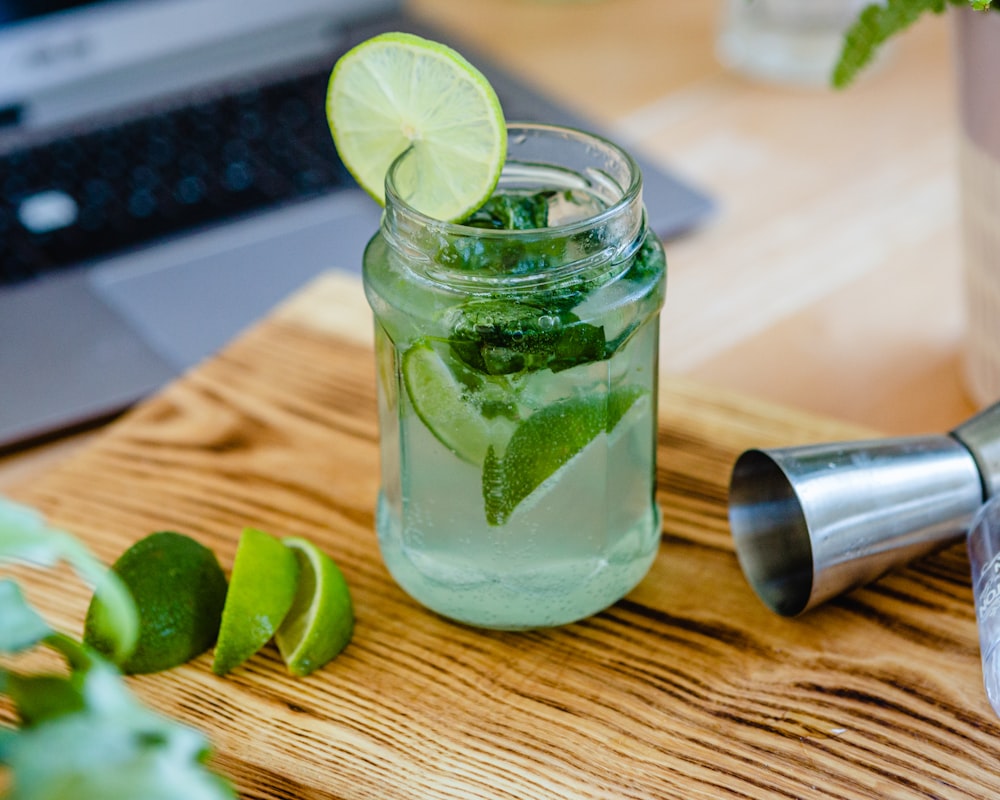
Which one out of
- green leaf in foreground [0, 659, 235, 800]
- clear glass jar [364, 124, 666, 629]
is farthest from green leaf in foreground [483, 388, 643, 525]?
green leaf in foreground [0, 659, 235, 800]

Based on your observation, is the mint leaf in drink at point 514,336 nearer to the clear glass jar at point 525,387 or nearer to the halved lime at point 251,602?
the clear glass jar at point 525,387

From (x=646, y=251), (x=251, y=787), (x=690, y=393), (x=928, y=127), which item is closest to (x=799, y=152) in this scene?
(x=928, y=127)

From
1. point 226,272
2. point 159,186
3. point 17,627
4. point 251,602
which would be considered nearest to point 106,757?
point 17,627

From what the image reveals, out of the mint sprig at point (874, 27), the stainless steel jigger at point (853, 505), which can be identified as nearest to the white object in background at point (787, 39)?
the mint sprig at point (874, 27)

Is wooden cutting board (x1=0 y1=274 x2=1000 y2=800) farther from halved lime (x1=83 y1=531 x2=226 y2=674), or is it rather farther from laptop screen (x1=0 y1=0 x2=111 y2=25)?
laptop screen (x1=0 y1=0 x2=111 y2=25)

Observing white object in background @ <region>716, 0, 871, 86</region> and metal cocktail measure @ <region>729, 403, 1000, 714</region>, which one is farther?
white object in background @ <region>716, 0, 871, 86</region>
